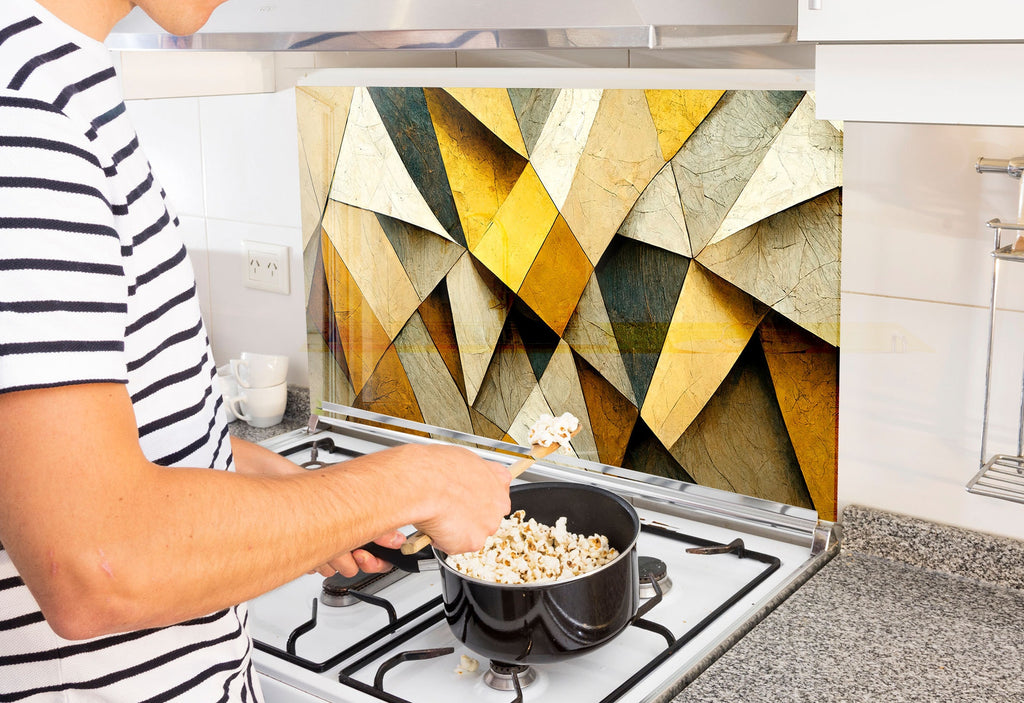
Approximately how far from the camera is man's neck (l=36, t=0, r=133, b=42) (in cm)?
60

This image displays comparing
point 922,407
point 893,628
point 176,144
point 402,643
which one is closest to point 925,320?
point 922,407

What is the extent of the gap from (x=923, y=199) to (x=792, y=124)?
170mm

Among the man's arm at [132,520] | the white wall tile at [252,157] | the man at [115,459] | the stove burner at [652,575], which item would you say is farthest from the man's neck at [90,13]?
the white wall tile at [252,157]

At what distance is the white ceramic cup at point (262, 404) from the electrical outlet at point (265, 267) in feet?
0.58

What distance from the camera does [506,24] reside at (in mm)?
948

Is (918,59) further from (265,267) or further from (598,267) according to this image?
(265,267)

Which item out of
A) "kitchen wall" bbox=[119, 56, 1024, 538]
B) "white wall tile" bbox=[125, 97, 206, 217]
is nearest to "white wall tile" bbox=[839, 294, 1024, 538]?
"kitchen wall" bbox=[119, 56, 1024, 538]

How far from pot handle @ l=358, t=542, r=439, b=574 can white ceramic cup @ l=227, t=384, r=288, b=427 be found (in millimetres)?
644

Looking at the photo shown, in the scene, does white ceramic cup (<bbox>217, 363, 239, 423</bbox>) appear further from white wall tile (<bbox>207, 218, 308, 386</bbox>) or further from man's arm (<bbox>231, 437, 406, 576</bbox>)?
man's arm (<bbox>231, 437, 406, 576</bbox>)

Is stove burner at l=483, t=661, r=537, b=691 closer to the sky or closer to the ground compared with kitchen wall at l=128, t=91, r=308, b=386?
closer to the ground

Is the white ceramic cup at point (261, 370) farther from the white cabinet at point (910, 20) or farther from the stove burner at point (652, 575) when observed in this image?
the white cabinet at point (910, 20)

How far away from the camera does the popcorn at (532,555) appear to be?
1.06 m

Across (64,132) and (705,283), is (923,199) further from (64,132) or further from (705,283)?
(64,132)

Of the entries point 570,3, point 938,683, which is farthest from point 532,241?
point 938,683
